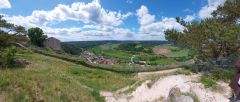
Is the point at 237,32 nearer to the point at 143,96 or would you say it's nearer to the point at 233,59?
the point at 233,59

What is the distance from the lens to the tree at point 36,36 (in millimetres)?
61594

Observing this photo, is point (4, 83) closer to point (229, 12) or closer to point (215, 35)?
point (215, 35)

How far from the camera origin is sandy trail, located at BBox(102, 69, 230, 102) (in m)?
14.8


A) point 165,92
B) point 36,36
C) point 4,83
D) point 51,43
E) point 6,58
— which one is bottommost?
point 165,92

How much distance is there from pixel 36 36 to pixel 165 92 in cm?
5003

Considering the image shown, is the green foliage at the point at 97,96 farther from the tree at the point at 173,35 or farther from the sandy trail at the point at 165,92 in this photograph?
the tree at the point at 173,35

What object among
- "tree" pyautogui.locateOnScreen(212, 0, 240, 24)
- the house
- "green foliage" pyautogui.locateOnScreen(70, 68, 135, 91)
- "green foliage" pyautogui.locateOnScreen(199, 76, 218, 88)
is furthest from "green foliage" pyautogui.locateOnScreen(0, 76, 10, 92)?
the house

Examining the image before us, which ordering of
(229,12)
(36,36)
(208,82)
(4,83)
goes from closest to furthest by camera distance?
(208,82) < (4,83) < (229,12) < (36,36)

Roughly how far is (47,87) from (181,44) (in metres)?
16.7

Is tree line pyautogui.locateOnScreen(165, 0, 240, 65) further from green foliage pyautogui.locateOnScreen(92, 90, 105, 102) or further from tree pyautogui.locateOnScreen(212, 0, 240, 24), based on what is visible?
green foliage pyautogui.locateOnScreen(92, 90, 105, 102)

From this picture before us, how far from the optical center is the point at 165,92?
57.8 feet

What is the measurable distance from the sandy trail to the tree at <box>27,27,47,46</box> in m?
Answer: 45.2

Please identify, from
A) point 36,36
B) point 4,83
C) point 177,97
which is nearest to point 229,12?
point 177,97

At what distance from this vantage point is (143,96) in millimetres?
18656
